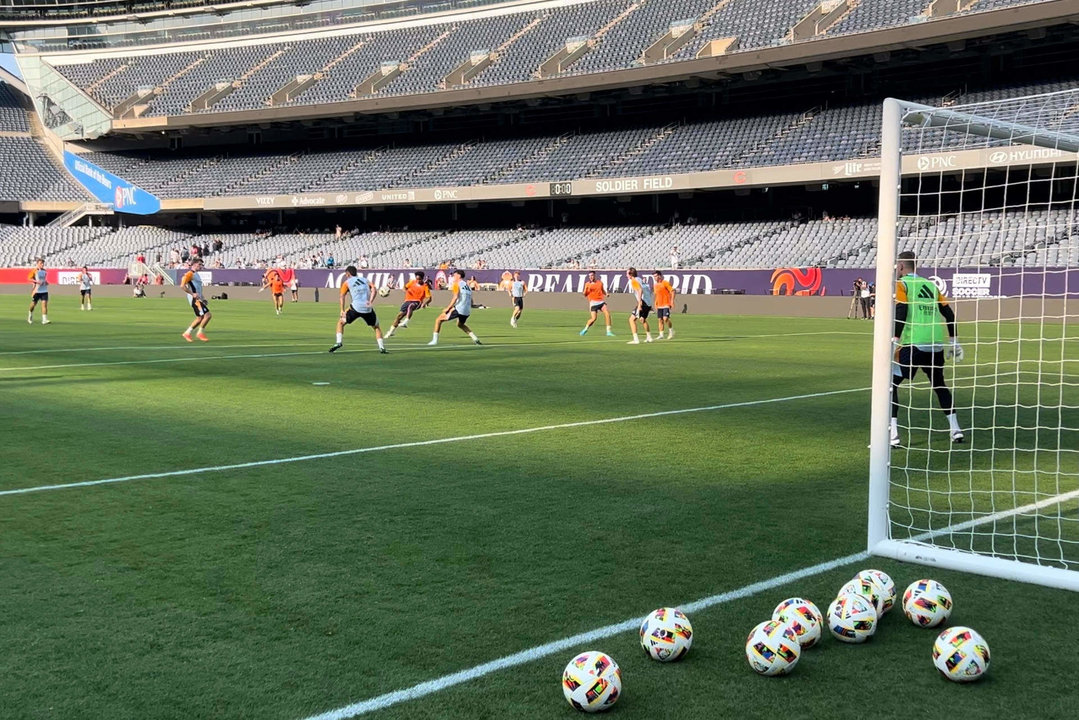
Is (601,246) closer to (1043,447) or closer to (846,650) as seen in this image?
(1043,447)

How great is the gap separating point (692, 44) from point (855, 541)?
50.4 metres

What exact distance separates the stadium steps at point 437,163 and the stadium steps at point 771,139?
19.1 meters

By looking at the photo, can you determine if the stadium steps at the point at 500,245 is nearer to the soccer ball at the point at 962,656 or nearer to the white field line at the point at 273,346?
the white field line at the point at 273,346

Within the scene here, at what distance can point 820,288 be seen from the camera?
129 feet

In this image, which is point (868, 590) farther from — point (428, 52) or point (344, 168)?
point (428, 52)

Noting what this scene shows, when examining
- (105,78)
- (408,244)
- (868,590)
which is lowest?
(868,590)

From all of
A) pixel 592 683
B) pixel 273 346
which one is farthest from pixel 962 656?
pixel 273 346

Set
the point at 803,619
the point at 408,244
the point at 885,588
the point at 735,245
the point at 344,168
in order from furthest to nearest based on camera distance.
Result: the point at 344,168
the point at 408,244
the point at 735,245
the point at 885,588
the point at 803,619

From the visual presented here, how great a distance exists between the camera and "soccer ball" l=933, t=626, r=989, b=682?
427 cm

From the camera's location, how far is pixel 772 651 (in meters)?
4.32

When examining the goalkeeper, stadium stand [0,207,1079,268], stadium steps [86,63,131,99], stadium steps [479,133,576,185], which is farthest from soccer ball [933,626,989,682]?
stadium steps [86,63,131,99]

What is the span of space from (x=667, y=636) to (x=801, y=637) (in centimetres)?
62

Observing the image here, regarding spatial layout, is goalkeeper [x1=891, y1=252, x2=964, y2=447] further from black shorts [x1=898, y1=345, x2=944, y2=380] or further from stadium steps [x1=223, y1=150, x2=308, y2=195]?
stadium steps [x1=223, y1=150, x2=308, y2=195]

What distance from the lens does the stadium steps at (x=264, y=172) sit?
66688mm
